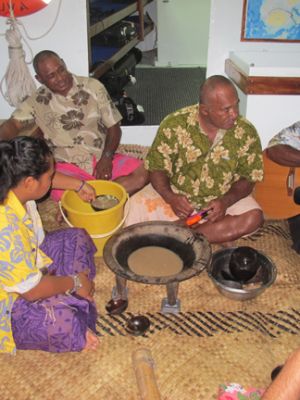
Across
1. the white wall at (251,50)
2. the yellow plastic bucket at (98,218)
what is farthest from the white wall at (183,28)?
the yellow plastic bucket at (98,218)

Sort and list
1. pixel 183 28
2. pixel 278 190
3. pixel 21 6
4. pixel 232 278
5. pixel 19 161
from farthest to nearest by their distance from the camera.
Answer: pixel 183 28 < pixel 21 6 < pixel 278 190 < pixel 232 278 < pixel 19 161

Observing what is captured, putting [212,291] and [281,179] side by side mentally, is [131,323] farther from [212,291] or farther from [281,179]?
[281,179]

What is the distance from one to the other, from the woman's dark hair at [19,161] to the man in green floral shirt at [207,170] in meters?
0.82

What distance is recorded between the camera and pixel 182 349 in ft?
5.64

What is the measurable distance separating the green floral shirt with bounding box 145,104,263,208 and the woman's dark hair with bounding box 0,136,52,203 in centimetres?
82

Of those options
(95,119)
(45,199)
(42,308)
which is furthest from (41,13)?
(42,308)

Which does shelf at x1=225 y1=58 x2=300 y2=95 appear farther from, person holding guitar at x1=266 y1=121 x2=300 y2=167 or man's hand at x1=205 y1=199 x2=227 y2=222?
man's hand at x1=205 y1=199 x2=227 y2=222

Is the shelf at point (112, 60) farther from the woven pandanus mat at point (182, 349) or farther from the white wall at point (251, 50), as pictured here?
the woven pandanus mat at point (182, 349)

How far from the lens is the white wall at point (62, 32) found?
2.96 metres

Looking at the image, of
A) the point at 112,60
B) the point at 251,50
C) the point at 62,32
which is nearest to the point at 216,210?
the point at 251,50

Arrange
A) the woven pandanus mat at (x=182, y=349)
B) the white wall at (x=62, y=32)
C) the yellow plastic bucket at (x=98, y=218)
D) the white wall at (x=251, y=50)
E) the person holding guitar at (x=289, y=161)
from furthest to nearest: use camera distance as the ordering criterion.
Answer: the white wall at (x=62, y=32)
the white wall at (x=251, y=50)
the person holding guitar at (x=289, y=161)
the yellow plastic bucket at (x=98, y=218)
the woven pandanus mat at (x=182, y=349)

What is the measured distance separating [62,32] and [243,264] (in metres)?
2.18

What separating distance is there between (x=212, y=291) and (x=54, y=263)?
769 millimetres

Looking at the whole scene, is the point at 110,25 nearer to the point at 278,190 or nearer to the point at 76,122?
the point at 76,122
